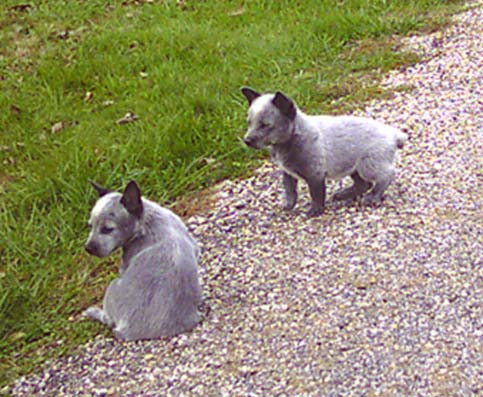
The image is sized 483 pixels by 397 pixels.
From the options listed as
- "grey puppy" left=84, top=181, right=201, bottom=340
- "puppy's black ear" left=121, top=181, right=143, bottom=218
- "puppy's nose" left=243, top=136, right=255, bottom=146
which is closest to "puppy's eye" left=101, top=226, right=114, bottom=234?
"grey puppy" left=84, top=181, right=201, bottom=340

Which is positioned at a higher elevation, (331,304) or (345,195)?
(331,304)

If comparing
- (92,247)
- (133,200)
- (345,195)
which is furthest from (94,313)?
(345,195)

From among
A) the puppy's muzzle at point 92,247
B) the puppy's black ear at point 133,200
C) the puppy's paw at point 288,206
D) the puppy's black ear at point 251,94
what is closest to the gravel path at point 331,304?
the puppy's paw at point 288,206

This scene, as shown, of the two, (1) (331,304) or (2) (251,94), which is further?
(2) (251,94)

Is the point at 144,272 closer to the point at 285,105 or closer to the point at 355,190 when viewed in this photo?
the point at 285,105

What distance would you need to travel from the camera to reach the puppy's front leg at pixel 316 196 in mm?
4828

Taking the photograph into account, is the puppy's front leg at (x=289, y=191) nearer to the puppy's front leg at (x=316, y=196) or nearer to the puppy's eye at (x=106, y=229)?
the puppy's front leg at (x=316, y=196)

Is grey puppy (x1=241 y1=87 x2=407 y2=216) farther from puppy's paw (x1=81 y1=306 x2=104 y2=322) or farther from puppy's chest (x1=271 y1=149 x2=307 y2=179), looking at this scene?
puppy's paw (x1=81 y1=306 x2=104 y2=322)

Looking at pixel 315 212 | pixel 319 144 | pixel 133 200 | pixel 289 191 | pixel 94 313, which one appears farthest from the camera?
pixel 289 191

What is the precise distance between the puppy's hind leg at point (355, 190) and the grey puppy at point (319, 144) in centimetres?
1

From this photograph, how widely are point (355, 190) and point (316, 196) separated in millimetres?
364

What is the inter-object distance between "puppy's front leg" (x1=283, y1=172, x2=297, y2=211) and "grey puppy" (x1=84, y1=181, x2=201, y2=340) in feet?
3.82

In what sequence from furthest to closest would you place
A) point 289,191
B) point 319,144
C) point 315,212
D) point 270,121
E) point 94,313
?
point 289,191 < point 315,212 < point 319,144 < point 270,121 < point 94,313

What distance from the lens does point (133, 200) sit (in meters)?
3.97
